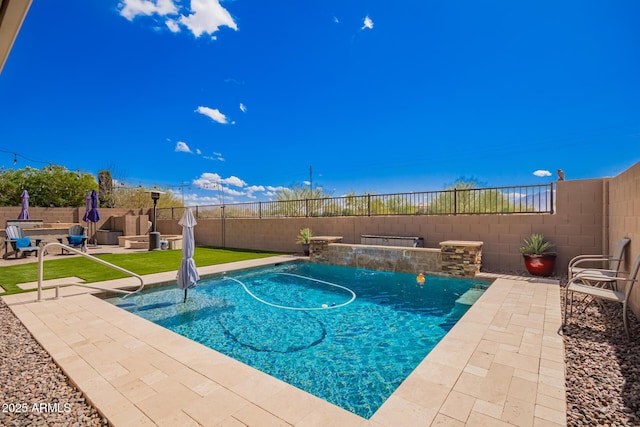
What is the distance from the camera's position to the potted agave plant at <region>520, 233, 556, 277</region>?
672 cm

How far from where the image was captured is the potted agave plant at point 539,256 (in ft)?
22.0

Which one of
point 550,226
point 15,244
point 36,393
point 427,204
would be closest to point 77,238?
point 15,244

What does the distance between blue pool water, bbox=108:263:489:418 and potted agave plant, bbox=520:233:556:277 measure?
1.67m

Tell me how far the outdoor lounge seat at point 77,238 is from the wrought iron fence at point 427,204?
6.85 meters

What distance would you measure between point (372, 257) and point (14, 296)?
8.25 meters

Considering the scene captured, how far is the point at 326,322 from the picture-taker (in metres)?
4.72

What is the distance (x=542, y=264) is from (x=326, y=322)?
5.59 metres

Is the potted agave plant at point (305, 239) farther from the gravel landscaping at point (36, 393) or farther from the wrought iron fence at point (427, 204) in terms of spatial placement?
the gravel landscaping at point (36, 393)

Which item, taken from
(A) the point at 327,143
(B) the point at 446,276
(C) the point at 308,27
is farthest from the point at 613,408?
(A) the point at 327,143

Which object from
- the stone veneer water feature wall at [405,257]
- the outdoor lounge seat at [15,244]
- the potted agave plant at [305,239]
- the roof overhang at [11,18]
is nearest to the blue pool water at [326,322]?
the stone veneer water feature wall at [405,257]

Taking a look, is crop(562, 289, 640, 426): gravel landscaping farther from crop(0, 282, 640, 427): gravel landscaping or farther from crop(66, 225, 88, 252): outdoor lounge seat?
crop(66, 225, 88, 252): outdoor lounge seat

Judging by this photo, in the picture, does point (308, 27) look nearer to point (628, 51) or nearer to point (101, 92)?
point (628, 51)

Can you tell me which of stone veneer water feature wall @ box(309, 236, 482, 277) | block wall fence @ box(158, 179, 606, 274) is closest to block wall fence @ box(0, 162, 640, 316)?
block wall fence @ box(158, 179, 606, 274)

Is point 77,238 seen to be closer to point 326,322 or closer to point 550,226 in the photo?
point 326,322
